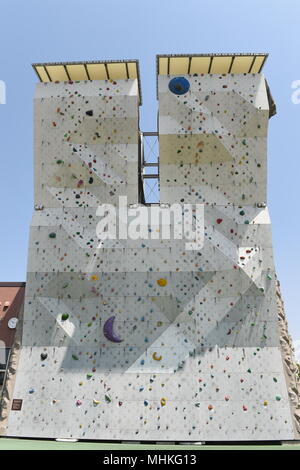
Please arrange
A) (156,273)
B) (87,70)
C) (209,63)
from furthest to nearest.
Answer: (87,70)
(209,63)
(156,273)

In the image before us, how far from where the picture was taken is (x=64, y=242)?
19.4 m

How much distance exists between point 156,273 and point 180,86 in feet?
34.6

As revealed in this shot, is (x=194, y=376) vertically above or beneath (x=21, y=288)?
beneath

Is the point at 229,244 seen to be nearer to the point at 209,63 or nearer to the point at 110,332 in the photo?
the point at 110,332

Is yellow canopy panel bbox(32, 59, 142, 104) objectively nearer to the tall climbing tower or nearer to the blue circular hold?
the tall climbing tower

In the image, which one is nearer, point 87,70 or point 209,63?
point 209,63

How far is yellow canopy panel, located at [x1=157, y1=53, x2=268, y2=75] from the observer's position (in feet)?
65.5

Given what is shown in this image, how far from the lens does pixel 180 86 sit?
2039 cm

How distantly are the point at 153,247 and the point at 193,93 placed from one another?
8.93 meters


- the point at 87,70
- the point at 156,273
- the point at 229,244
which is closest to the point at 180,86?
the point at 87,70

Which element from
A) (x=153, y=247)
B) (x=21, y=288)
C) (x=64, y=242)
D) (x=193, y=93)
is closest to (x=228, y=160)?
(x=193, y=93)

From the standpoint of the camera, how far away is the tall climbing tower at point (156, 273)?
16344mm

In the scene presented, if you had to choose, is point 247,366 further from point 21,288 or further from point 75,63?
point 75,63

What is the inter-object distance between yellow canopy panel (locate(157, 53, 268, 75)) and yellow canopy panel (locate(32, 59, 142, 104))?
1.73 meters
